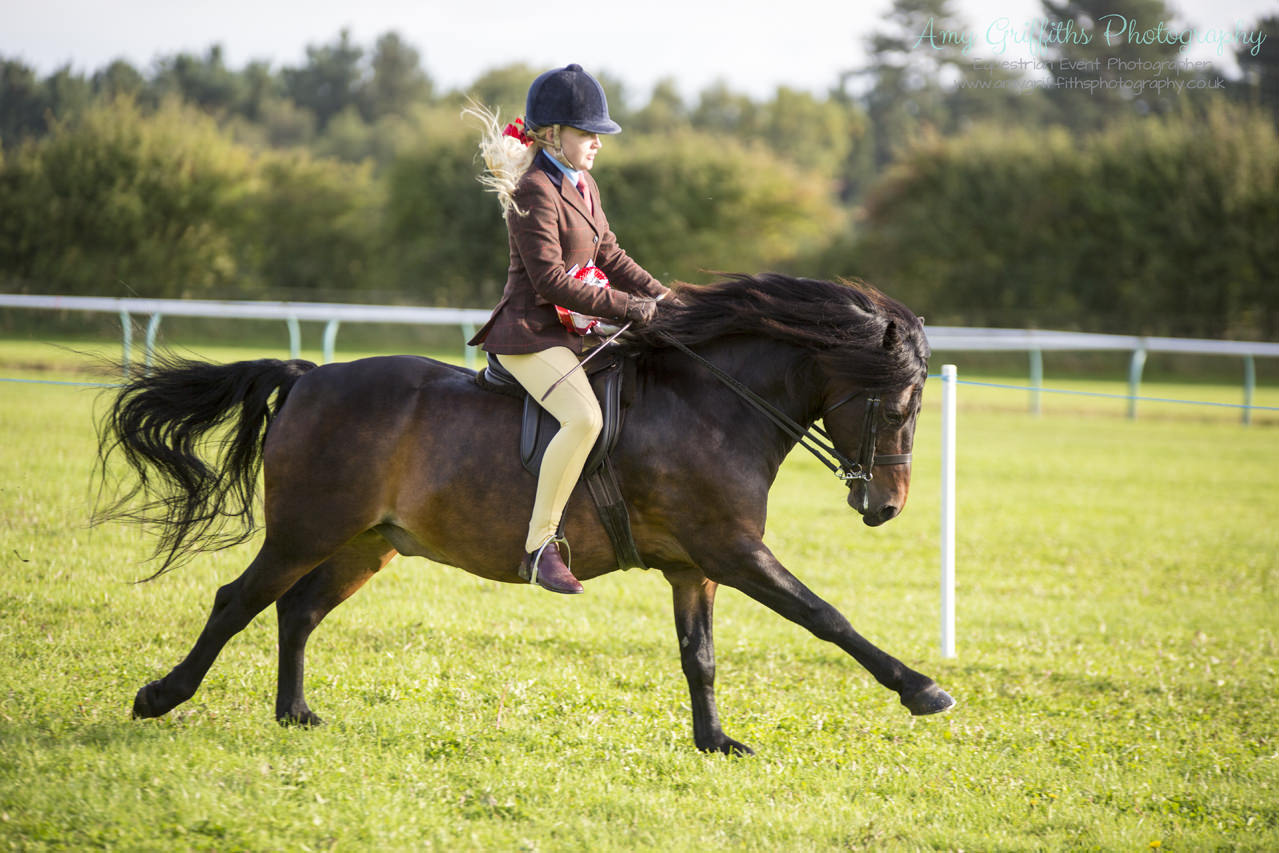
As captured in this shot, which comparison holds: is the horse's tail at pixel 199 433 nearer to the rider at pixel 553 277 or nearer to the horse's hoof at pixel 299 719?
the horse's hoof at pixel 299 719

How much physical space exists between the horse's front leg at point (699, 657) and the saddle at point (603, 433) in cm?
45

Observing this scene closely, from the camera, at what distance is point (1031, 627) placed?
876 centimetres

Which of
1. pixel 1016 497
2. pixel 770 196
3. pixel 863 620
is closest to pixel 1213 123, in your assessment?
pixel 770 196

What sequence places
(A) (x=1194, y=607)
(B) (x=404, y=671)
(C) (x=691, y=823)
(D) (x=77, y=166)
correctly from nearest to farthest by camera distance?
(C) (x=691, y=823) < (B) (x=404, y=671) < (A) (x=1194, y=607) < (D) (x=77, y=166)

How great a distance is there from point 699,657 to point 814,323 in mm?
1713

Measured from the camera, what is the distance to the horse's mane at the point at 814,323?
474cm

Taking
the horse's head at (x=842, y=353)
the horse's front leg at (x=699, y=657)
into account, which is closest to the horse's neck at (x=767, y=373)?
the horse's head at (x=842, y=353)

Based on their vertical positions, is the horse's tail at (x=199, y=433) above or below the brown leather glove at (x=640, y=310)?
below

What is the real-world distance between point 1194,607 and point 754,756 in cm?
642

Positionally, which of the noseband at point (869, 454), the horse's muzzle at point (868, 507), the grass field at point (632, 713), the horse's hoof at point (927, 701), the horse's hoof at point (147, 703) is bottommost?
the grass field at point (632, 713)

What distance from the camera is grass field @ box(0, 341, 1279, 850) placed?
424 cm

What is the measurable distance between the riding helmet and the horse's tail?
1786mm

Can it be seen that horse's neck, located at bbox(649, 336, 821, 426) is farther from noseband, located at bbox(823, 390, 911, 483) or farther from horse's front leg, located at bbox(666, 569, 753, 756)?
horse's front leg, located at bbox(666, 569, 753, 756)

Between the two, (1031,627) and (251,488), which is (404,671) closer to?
(251,488)
